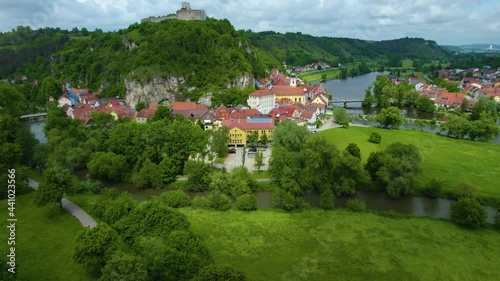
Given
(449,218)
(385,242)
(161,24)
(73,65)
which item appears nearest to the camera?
(385,242)

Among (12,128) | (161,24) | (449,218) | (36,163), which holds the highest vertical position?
(161,24)

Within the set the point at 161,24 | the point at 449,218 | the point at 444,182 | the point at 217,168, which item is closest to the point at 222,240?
the point at 217,168

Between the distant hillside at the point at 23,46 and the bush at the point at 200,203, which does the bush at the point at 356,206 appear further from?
the distant hillside at the point at 23,46

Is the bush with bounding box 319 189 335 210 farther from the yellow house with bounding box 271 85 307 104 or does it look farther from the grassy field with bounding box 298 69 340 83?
the grassy field with bounding box 298 69 340 83

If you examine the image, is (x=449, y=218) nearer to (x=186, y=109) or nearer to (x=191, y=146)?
(x=191, y=146)

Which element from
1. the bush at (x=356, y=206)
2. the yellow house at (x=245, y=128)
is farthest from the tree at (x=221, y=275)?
the yellow house at (x=245, y=128)

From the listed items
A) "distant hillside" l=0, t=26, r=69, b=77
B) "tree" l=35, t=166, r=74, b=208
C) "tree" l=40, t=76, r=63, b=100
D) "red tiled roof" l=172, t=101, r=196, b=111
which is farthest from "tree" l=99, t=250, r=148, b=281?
"distant hillside" l=0, t=26, r=69, b=77
